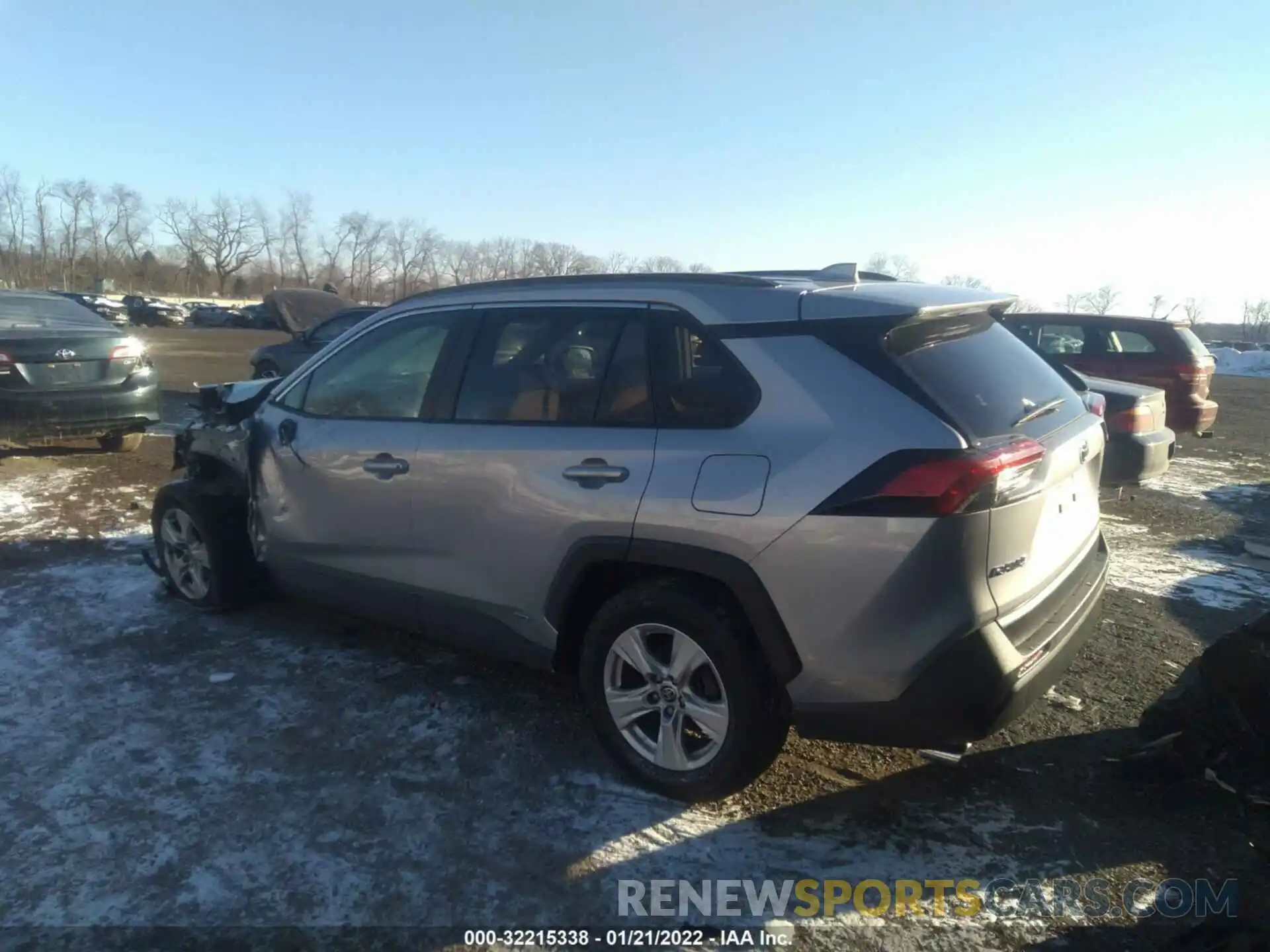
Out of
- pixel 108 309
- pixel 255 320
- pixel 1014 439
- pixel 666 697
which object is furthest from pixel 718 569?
pixel 255 320

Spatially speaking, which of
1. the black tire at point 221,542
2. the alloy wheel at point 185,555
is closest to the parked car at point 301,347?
the alloy wheel at point 185,555

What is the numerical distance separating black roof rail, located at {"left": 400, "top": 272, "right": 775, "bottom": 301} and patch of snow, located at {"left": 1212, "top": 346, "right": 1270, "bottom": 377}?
1588 inches

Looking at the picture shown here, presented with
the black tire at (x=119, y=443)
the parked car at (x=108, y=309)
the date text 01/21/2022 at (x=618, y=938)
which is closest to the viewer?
the date text 01/21/2022 at (x=618, y=938)

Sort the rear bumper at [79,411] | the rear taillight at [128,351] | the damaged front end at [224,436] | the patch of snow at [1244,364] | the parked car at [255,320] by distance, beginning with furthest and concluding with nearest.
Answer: the parked car at [255,320]
the patch of snow at [1244,364]
the rear taillight at [128,351]
the rear bumper at [79,411]
the damaged front end at [224,436]

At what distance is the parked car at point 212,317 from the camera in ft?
167

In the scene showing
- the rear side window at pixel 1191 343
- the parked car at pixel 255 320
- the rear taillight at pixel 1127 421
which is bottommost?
the rear taillight at pixel 1127 421

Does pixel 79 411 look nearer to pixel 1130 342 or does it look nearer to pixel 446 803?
pixel 446 803

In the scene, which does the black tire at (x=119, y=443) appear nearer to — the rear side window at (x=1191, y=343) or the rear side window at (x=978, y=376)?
the rear side window at (x=978, y=376)

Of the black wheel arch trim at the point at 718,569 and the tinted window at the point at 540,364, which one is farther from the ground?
the tinted window at the point at 540,364

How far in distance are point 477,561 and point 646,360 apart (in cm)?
A: 107

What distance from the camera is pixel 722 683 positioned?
2855 millimetres

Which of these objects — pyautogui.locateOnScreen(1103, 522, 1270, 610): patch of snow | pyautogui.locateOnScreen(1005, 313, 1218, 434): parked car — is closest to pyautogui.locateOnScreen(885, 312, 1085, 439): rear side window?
pyautogui.locateOnScreen(1103, 522, 1270, 610): patch of snow

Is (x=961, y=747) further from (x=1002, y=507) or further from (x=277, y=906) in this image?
(x=277, y=906)

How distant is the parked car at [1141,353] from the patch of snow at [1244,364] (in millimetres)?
31900
